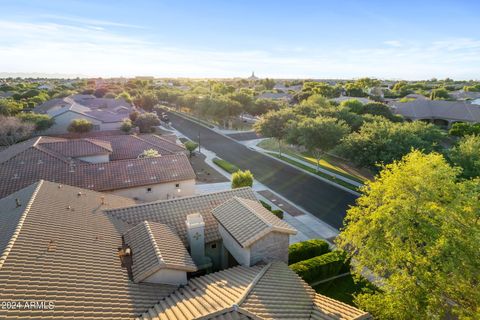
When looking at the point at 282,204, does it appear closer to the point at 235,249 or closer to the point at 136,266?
the point at 235,249

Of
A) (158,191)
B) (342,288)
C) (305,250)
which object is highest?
(158,191)

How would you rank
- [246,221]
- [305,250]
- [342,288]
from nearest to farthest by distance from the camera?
[246,221] < [342,288] < [305,250]

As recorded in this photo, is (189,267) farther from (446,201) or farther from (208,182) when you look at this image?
(208,182)

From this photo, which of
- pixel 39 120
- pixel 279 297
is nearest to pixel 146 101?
pixel 39 120

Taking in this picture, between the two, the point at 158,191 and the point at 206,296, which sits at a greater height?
the point at 206,296

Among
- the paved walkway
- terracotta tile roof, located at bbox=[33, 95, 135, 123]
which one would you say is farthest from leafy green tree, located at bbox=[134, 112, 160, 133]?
the paved walkway

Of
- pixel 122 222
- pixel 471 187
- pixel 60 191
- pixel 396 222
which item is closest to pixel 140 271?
pixel 122 222

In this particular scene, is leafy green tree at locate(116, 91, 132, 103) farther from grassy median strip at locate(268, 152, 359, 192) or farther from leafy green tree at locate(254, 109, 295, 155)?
grassy median strip at locate(268, 152, 359, 192)
